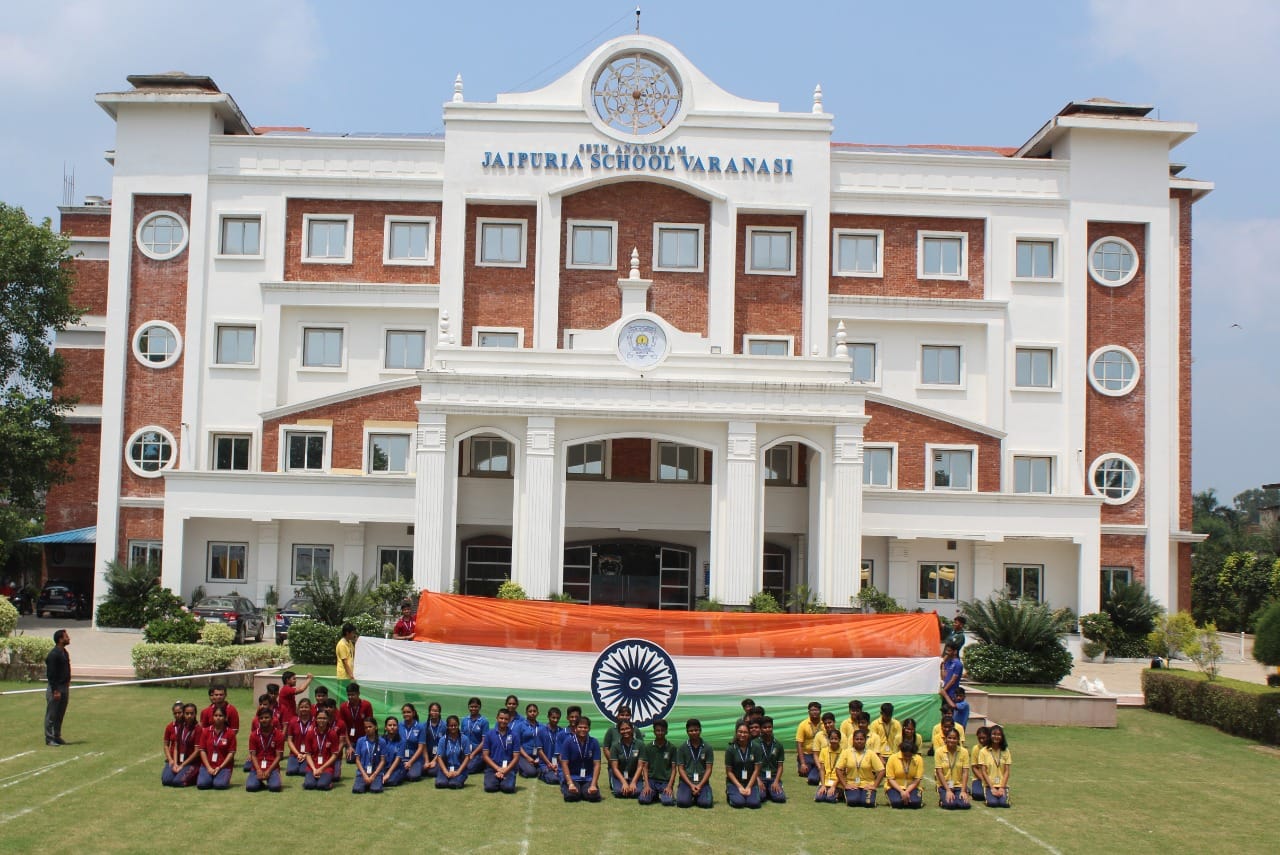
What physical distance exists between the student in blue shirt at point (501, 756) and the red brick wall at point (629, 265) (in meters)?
23.5

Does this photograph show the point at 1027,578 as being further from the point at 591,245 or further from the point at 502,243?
the point at 502,243

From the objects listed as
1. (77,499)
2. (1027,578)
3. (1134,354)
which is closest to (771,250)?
(1134,354)

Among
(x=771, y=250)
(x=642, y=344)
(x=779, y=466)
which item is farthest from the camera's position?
(x=771, y=250)

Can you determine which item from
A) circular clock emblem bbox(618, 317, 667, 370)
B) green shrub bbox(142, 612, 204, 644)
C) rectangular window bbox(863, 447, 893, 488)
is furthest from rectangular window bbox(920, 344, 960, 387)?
green shrub bbox(142, 612, 204, 644)

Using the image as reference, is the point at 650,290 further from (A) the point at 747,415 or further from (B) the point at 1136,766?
(B) the point at 1136,766

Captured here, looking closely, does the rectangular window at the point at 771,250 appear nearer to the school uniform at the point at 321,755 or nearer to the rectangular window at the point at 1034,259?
the rectangular window at the point at 1034,259

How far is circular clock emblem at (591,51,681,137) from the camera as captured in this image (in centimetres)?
3925

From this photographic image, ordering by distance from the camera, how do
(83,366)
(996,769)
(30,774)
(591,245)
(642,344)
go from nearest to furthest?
(30,774) < (996,769) < (642,344) < (591,245) < (83,366)

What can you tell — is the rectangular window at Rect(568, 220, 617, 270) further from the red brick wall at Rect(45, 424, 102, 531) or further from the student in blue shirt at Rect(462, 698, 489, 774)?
the student in blue shirt at Rect(462, 698, 489, 774)

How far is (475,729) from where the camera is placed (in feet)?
55.0

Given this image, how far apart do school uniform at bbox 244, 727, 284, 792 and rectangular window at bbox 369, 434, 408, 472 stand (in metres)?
22.9

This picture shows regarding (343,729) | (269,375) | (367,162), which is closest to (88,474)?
(269,375)

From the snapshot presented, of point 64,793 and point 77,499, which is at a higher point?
point 77,499

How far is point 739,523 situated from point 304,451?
14.5m
